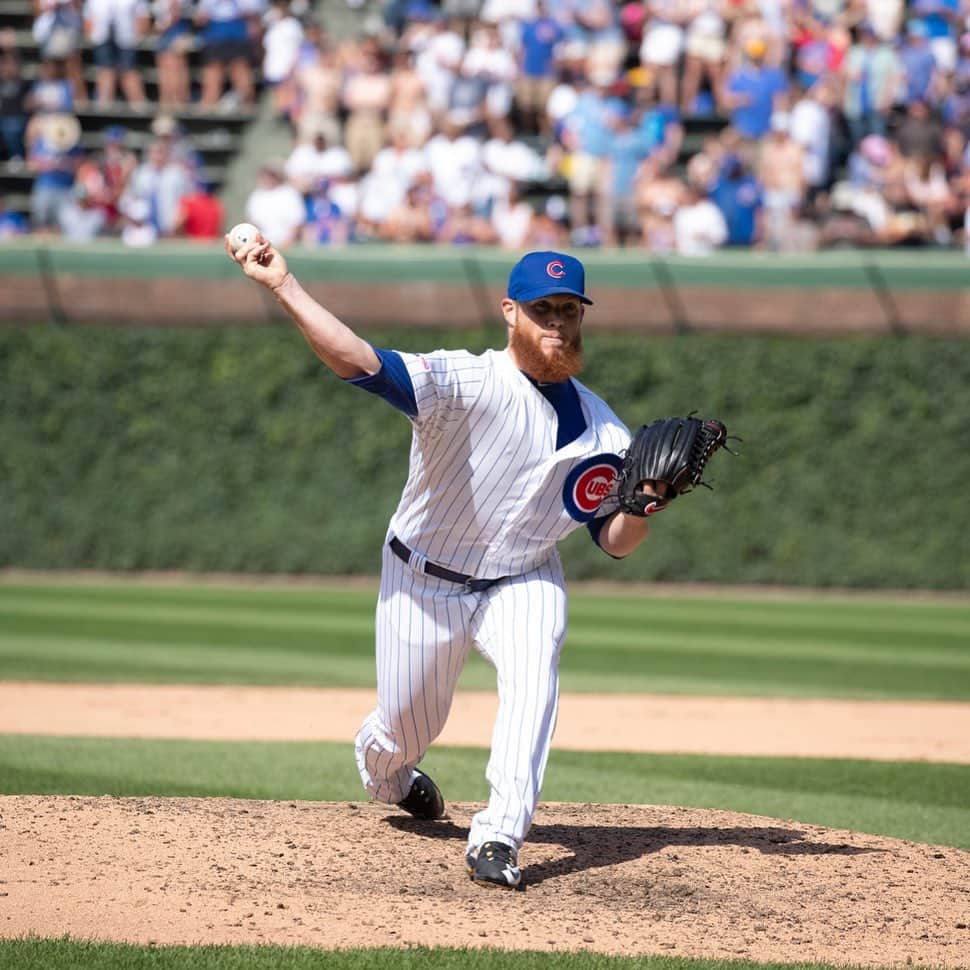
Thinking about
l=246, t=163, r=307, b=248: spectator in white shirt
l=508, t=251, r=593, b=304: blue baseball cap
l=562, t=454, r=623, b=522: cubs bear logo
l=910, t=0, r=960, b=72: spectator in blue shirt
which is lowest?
l=562, t=454, r=623, b=522: cubs bear logo

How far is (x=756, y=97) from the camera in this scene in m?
17.4

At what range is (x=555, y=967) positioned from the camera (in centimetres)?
395

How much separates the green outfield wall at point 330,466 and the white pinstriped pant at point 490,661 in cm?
1064

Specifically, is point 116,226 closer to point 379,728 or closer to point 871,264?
point 871,264

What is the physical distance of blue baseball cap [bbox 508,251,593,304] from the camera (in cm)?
488

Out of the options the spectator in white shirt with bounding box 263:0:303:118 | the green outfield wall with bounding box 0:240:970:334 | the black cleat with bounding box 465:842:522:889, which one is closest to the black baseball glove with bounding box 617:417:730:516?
the black cleat with bounding box 465:842:522:889

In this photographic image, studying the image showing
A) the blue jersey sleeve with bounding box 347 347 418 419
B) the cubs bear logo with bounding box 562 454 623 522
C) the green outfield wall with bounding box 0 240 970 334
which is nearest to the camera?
the blue jersey sleeve with bounding box 347 347 418 419

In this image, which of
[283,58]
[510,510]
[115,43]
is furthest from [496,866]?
[115,43]

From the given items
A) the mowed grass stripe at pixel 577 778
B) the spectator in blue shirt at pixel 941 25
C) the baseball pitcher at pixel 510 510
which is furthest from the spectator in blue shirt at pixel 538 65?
the baseball pitcher at pixel 510 510

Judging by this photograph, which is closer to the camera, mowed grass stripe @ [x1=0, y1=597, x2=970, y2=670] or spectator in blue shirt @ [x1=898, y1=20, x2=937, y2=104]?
mowed grass stripe @ [x1=0, y1=597, x2=970, y2=670]

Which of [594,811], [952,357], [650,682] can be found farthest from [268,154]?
[594,811]

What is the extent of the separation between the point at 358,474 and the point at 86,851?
1117cm

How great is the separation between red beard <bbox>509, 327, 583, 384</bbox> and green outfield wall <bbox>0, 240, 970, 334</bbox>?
1099 cm

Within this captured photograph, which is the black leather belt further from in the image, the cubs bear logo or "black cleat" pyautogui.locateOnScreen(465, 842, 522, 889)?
"black cleat" pyautogui.locateOnScreen(465, 842, 522, 889)
